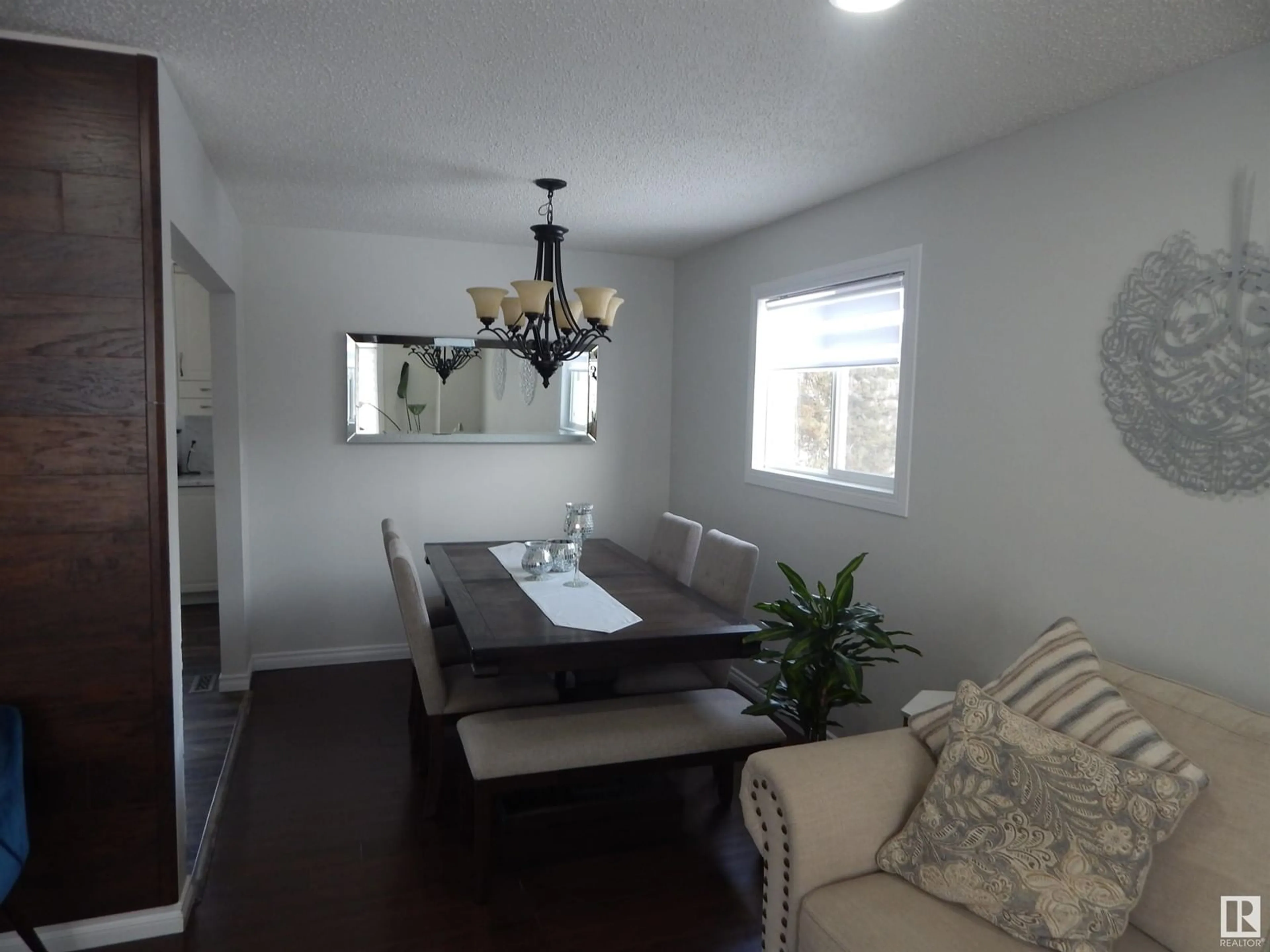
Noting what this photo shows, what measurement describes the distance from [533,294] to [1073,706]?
2.11m

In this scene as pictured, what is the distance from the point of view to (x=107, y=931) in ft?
7.06

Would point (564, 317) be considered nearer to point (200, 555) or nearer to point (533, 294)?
point (533, 294)

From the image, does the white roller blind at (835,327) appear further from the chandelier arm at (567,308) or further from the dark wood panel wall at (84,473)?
the dark wood panel wall at (84,473)

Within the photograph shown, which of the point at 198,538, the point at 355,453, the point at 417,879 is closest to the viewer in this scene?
the point at 417,879

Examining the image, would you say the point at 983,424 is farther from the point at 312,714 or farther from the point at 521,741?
the point at 312,714

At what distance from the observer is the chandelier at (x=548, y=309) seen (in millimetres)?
2943

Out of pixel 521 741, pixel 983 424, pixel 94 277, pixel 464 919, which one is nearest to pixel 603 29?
pixel 94 277

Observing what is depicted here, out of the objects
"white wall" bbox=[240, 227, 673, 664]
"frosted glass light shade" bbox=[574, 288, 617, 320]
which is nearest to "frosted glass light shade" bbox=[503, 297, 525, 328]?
"frosted glass light shade" bbox=[574, 288, 617, 320]

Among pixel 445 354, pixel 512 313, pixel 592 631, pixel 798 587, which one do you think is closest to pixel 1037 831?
pixel 798 587

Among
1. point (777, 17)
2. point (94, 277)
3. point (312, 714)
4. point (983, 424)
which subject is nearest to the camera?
point (777, 17)

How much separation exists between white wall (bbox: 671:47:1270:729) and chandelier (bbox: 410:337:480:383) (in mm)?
2081

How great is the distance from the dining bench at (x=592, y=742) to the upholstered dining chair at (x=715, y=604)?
0.25m

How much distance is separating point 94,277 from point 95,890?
1.65 m

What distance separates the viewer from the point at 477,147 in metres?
2.76
